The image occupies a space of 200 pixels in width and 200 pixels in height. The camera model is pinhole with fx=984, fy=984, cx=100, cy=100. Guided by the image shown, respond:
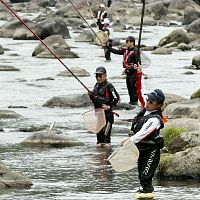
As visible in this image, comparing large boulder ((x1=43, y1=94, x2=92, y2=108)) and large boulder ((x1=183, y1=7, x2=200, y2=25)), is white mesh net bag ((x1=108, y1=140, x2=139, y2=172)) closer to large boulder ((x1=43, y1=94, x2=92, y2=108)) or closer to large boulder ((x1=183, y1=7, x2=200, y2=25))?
large boulder ((x1=43, y1=94, x2=92, y2=108))

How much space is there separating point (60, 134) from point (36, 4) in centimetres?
6705

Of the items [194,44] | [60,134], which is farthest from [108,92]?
[194,44]

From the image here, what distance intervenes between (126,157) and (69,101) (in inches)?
503

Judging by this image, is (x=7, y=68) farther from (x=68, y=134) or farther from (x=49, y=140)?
(x=49, y=140)

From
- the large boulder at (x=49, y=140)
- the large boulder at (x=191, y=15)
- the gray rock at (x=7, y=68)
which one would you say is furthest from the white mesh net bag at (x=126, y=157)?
the large boulder at (x=191, y=15)

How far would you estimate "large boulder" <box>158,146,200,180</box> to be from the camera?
13977 mm

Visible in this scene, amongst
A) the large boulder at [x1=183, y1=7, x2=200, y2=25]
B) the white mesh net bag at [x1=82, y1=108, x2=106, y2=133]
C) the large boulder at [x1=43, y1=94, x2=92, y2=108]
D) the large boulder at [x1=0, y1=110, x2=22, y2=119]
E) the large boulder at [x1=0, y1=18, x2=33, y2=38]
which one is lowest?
the large boulder at [x1=183, y1=7, x2=200, y2=25]

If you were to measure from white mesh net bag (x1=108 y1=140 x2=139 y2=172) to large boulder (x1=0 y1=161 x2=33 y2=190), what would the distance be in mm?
1632

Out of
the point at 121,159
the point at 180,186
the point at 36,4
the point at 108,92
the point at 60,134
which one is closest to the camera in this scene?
the point at 121,159

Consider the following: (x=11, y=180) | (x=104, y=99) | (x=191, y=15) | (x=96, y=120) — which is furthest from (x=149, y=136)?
(x=191, y=15)

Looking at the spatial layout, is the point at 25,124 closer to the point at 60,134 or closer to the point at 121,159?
the point at 60,134

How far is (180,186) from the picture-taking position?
538 inches

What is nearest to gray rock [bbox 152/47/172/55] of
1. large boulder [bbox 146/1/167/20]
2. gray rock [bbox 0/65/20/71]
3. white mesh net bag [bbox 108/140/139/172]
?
gray rock [bbox 0/65/20/71]

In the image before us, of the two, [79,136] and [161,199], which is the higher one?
[161,199]
